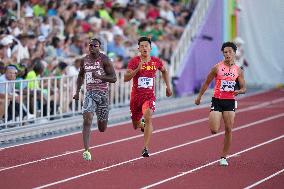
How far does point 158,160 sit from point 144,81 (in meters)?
1.44

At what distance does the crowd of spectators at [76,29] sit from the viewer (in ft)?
76.4

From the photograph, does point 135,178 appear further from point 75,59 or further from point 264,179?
point 75,59

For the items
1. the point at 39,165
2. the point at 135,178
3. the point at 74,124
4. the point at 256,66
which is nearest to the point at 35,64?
the point at 74,124

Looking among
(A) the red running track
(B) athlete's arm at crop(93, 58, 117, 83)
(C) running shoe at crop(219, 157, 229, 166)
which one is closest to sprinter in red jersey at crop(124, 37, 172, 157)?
(B) athlete's arm at crop(93, 58, 117, 83)

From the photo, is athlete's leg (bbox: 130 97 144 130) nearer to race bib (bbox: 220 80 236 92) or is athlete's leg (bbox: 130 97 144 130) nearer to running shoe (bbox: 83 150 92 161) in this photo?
running shoe (bbox: 83 150 92 161)

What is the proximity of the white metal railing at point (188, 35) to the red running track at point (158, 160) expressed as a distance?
5.58 meters

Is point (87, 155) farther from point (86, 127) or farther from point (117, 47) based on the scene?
point (117, 47)

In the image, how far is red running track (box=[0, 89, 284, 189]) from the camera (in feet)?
48.6

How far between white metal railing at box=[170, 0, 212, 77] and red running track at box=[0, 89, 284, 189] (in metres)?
5.58

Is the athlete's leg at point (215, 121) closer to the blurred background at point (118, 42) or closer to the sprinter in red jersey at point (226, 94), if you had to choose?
the sprinter in red jersey at point (226, 94)

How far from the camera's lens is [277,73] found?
119ft

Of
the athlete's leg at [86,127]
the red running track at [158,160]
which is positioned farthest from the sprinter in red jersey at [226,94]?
the athlete's leg at [86,127]

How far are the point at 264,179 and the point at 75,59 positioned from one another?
999 cm

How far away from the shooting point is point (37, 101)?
2139cm
